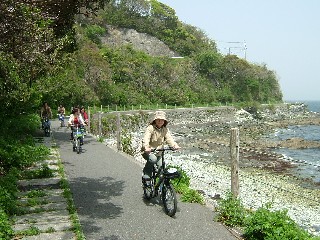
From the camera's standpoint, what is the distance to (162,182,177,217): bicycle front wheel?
7161mm

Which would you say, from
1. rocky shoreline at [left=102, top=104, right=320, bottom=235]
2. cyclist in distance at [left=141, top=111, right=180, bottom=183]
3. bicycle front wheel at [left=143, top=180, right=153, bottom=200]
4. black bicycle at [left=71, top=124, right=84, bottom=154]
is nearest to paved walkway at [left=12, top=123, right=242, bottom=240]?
bicycle front wheel at [left=143, top=180, right=153, bottom=200]

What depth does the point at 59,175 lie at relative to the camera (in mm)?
10789

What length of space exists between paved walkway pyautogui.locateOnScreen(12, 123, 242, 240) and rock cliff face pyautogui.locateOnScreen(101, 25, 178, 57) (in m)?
74.8

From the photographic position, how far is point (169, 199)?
24.3ft

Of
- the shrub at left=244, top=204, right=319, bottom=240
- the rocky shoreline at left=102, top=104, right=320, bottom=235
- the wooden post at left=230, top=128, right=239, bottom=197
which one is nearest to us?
the shrub at left=244, top=204, right=319, bottom=240

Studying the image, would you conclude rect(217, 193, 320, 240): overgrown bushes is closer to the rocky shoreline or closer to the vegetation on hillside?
the rocky shoreline

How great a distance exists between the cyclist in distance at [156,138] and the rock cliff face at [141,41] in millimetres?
76958

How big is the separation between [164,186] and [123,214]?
1015 mm

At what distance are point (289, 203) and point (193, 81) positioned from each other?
57.9 meters

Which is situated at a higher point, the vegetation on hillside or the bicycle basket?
the vegetation on hillside

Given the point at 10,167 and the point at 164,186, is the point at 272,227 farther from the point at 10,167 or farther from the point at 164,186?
the point at 10,167

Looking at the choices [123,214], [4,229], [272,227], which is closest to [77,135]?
[123,214]

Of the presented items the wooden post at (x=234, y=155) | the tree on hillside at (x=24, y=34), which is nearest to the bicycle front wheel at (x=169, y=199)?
the wooden post at (x=234, y=155)

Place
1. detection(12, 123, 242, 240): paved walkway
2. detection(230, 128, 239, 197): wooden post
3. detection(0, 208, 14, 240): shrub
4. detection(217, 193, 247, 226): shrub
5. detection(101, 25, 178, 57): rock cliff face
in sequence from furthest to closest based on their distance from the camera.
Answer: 1. detection(101, 25, 178, 57): rock cliff face
2. detection(230, 128, 239, 197): wooden post
3. detection(217, 193, 247, 226): shrub
4. detection(12, 123, 242, 240): paved walkway
5. detection(0, 208, 14, 240): shrub
